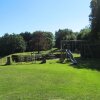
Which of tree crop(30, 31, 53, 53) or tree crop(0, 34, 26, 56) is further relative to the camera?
tree crop(0, 34, 26, 56)

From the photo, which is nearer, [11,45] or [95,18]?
[95,18]

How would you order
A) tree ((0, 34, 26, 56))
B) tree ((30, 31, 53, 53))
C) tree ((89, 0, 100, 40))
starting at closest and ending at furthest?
tree ((89, 0, 100, 40)), tree ((30, 31, 53, 53)), tree ((0, 34, 26, 56))

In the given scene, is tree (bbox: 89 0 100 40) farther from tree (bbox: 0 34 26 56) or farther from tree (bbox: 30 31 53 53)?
tree (bbox: 0 34 26 56)

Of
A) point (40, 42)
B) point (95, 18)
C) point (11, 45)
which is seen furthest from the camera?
point (11, 45)

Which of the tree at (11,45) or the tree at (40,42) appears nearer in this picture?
the tree at (40,42)

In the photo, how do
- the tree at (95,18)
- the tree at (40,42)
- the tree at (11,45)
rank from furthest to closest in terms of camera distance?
the tree at (11,45), the tree at (40,42), the tree at (95,18)

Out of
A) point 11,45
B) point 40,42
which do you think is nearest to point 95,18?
point 40,42

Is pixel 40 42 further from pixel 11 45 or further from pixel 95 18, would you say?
pixel 95 18

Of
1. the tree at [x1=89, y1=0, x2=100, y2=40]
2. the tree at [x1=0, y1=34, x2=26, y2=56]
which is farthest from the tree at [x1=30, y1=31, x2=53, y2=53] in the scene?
the tree at [x1=89, y1=0, x2=100, y2=40]

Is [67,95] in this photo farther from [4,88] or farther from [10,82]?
[10,82]

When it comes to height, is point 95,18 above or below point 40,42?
above

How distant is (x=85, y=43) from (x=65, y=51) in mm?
7706

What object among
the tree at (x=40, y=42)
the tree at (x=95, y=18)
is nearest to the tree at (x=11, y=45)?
the tree at (x=40, y=42)

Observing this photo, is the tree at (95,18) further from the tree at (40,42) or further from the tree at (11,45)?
the tree at (11,45)
